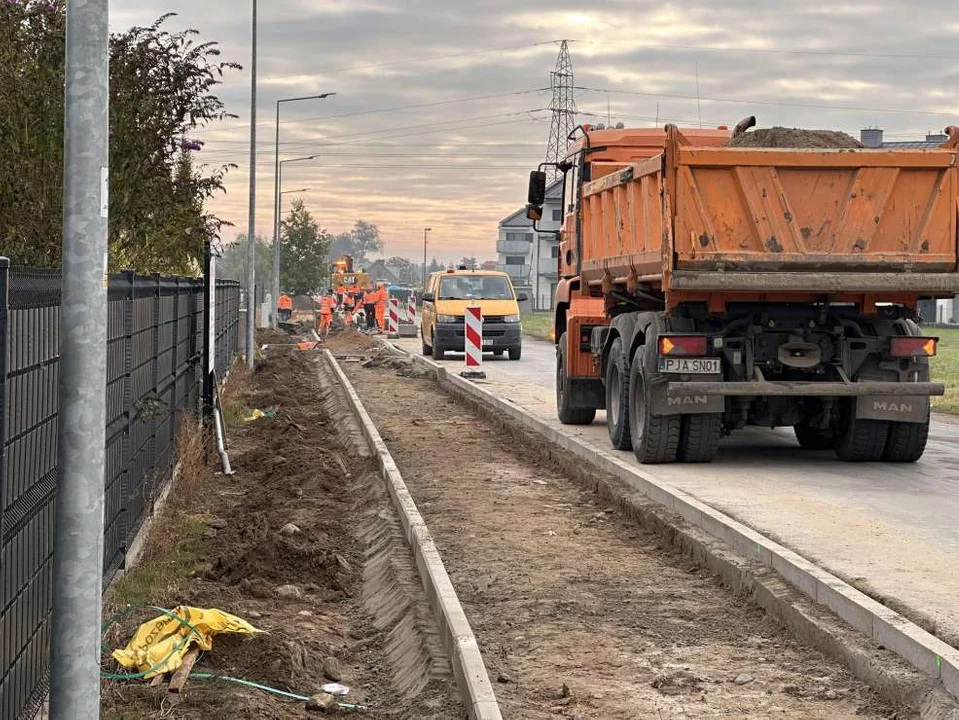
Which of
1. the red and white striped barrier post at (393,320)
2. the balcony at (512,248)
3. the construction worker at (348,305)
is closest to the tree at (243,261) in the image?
the balcony at (512,248)

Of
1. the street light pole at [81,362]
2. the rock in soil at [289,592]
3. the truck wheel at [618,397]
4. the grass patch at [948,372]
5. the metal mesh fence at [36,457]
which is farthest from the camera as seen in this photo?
the grass patch at [948,372]

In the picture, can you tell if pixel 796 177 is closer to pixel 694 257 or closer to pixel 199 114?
pixel 694 257

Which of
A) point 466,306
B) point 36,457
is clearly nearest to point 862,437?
point 36,457

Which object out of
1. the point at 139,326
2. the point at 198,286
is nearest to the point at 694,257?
the point at 139,326

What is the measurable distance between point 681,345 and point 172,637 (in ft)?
23.7

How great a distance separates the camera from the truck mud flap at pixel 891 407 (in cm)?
1346

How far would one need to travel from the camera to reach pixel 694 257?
42.0 ft

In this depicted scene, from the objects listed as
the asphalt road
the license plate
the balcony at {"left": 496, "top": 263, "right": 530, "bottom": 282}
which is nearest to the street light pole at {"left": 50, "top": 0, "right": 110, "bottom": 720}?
the asphalt road

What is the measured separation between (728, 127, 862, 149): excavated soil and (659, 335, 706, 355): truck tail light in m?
1.93

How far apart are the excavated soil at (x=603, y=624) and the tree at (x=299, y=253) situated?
73.8m

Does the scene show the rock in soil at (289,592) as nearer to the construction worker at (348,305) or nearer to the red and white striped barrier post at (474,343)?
the red and white striped barrier post at (474,343)

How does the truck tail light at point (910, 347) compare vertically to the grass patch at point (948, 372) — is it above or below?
above

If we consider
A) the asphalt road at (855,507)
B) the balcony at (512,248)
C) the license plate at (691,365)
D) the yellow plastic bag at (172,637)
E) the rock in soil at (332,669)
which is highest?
the balcony at (512,248)

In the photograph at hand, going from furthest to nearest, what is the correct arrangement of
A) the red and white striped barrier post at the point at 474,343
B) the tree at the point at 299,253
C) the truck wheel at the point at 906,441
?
1. the tree at the point at 299,253
2. the red and white striped barrier post at the point at 474,343
3. the truck wheel at the point at 906,441
